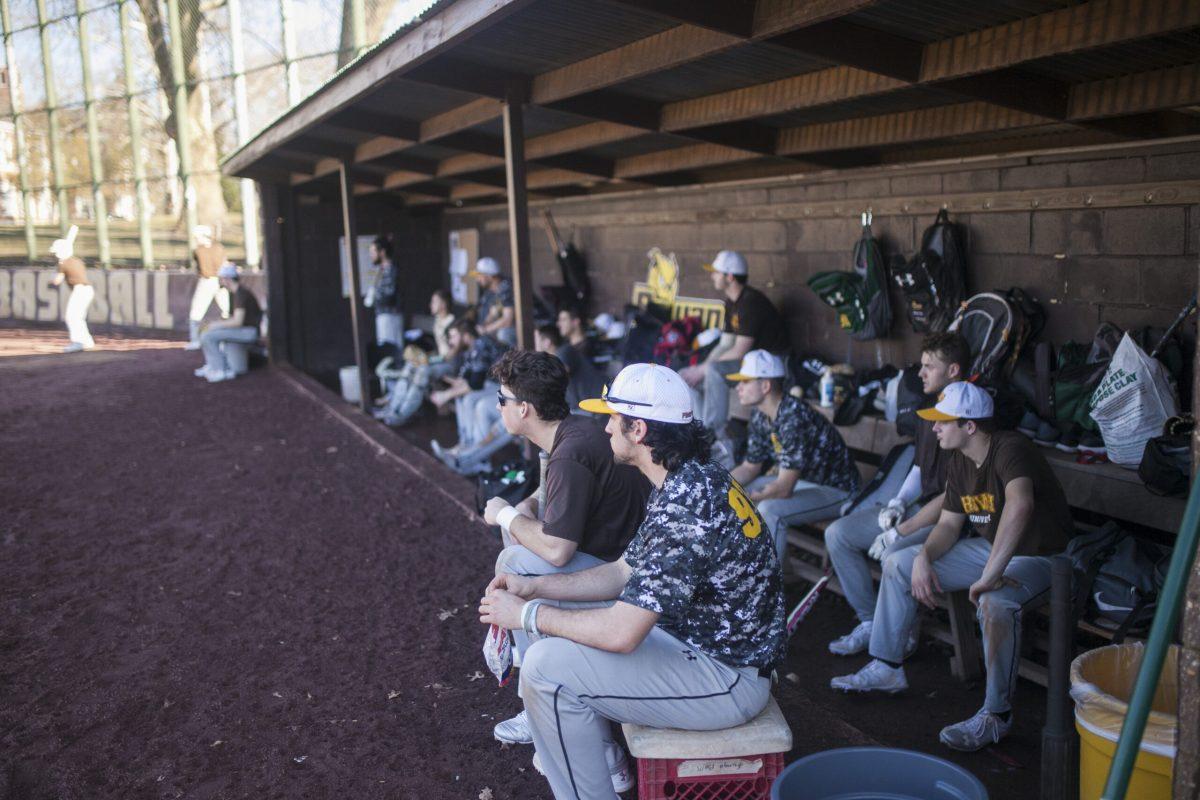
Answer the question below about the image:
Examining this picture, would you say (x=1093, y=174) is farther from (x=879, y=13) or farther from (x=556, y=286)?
(x=556, y=286)

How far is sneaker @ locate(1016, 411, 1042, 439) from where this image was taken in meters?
5.25

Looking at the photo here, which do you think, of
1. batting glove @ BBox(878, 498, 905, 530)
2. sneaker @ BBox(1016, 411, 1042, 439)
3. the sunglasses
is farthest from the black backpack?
the sunglasses

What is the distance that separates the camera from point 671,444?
2.93 metres

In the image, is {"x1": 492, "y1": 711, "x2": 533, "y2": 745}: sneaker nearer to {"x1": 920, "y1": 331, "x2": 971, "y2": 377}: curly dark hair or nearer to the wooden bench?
the wooden bench

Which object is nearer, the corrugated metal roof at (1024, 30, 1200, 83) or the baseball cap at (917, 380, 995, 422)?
the corrugated metal roof at (1024, 30, 1200, 83)

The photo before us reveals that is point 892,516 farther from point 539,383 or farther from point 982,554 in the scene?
point 539,383

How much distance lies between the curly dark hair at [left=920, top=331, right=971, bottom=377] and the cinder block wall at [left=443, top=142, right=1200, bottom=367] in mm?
991

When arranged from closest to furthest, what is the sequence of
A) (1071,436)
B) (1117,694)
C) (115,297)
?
(1117,694) < (1071,436) < (115,297)

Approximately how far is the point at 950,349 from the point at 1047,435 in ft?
2.41

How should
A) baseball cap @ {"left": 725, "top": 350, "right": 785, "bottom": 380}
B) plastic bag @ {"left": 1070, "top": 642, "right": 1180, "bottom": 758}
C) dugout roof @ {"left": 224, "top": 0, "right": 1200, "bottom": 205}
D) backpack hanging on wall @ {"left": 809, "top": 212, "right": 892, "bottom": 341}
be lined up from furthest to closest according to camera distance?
backpack hanging on wall @ {"left": 809, "top": 212, "right": 892, "bottom": 341}
baseball cap @ {"left": 725, "top": 350, "right": 785, "bottom": 380}
dugout roof @ {"left": 224, "top": 0, "right": 1200, "bottom": 205}
plastic bag @ {"left": 1070, "top": 642, "right": 1180, "bottom": 758}

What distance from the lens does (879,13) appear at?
13.5 feet

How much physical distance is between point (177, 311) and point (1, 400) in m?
8.28

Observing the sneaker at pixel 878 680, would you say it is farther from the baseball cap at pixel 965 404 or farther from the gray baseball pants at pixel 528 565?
the gray baseball pants at pixel 528 565

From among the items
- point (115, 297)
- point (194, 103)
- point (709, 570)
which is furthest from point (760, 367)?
point (115, 297)
